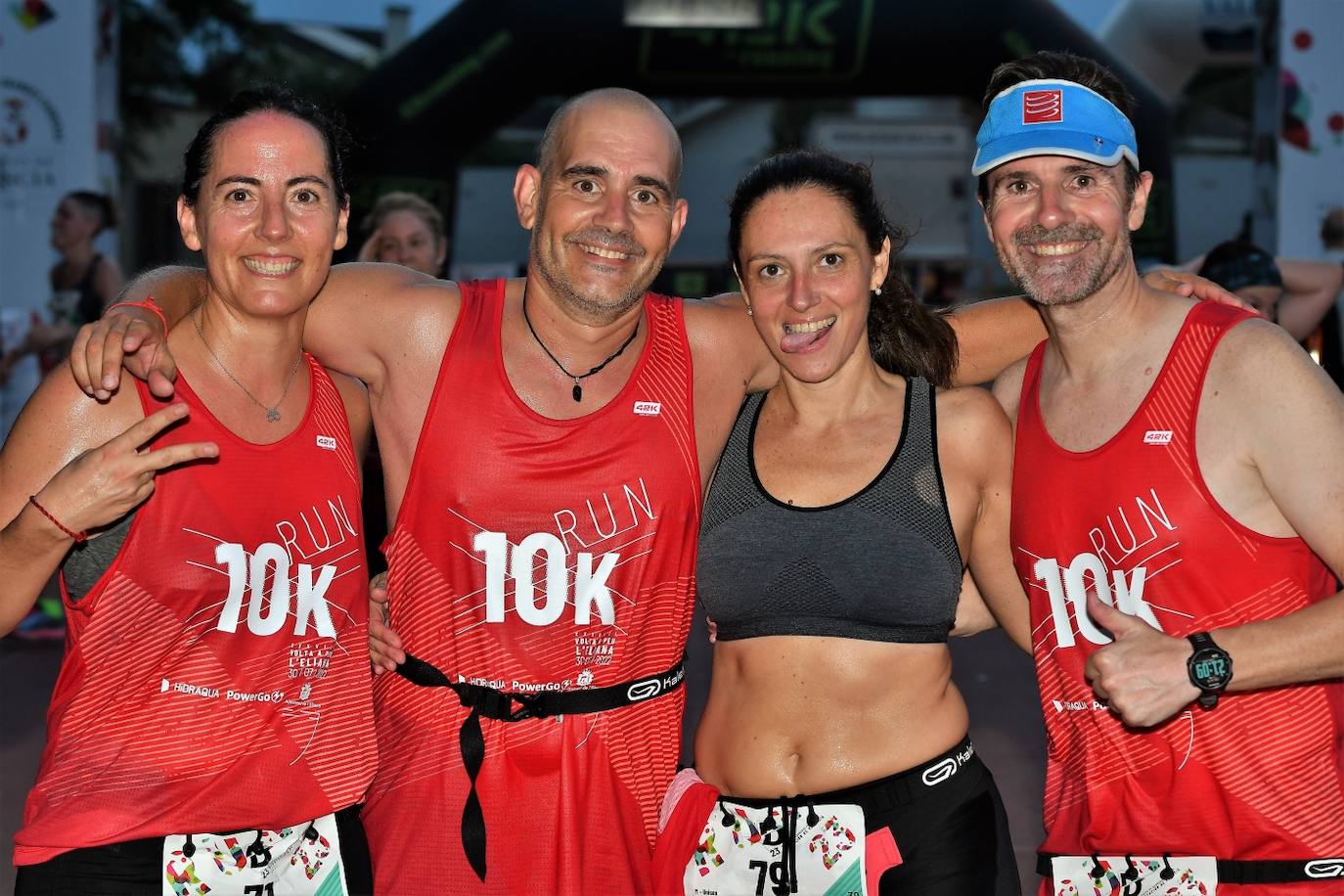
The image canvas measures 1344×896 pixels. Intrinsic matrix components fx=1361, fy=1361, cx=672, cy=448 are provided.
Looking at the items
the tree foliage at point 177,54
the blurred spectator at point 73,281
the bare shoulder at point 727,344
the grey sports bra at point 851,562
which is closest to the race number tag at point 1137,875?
the grey sports bra at point 851,562

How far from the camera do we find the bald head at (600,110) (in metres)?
2.98

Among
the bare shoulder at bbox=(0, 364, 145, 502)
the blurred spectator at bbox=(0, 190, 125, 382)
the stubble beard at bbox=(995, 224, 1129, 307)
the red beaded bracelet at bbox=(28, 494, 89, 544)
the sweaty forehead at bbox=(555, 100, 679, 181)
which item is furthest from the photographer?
the blurred spectator at bbox=(0, 190, 125, 382)

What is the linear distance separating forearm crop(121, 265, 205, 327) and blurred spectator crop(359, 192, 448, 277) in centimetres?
244

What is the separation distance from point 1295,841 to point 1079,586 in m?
0.59

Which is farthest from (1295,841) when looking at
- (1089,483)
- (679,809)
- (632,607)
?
(632,607)

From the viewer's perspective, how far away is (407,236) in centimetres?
542

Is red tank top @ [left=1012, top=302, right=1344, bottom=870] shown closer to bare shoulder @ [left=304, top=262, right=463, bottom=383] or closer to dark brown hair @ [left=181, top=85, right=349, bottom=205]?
bare shoulder @ [left=304, top=262, right=463, bottom=383]

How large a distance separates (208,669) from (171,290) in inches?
31.4

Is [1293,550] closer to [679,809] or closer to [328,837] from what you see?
[679,809]

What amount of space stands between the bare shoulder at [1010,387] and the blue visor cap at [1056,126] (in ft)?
1.52

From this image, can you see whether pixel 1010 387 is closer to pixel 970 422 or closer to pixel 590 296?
pixel 970 422

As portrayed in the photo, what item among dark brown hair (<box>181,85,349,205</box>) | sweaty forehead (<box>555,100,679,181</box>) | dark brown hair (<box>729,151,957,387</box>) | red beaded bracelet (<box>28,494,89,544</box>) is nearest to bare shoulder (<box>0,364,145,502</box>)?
red beaded bracelet (<box>28,494,89,544</box>)

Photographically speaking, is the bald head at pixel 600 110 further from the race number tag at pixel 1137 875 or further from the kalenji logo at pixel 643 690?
the race number tag at pixel 1137 875

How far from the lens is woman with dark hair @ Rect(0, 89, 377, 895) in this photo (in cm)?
241
